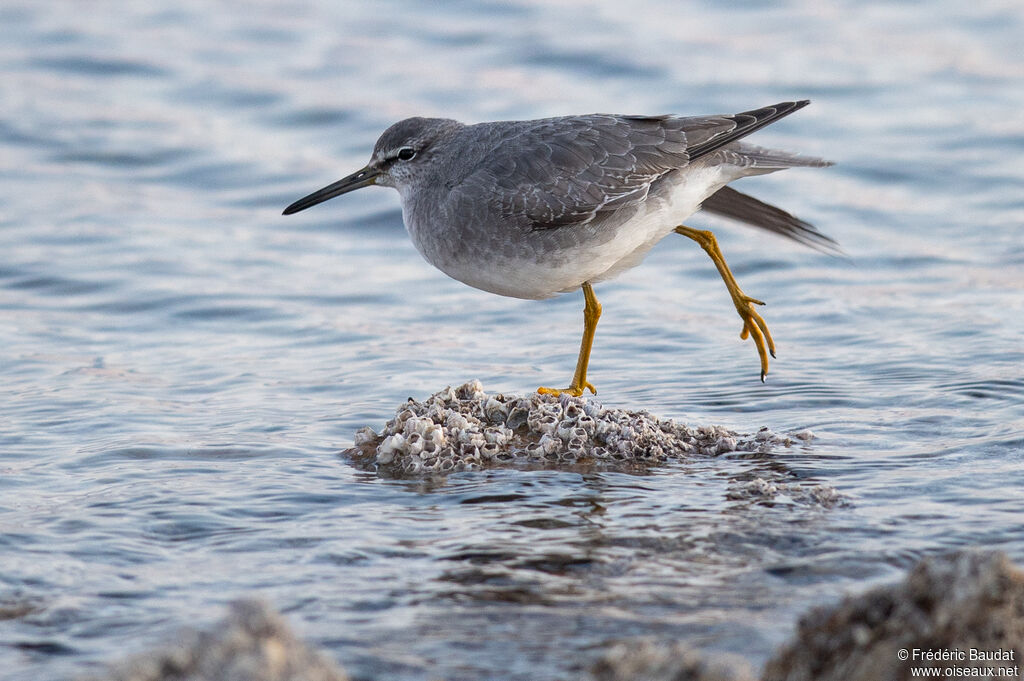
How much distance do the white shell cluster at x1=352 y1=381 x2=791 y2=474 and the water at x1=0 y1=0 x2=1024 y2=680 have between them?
0.70 feet

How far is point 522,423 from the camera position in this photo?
6840mm

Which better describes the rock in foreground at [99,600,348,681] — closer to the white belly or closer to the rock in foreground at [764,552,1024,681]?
the rock in foreground at [764,552,1024,681]

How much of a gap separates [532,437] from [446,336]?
2.52m

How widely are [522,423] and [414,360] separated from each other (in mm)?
1918

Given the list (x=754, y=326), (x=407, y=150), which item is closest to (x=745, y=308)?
(x=754, y=326)

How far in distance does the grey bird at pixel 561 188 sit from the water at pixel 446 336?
3.30 ft

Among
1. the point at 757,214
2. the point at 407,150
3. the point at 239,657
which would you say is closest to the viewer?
the point at 239,657

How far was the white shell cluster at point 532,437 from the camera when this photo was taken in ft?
21.4

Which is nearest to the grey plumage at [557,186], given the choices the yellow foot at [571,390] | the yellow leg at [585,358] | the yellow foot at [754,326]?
the yellow leg at [585,358]

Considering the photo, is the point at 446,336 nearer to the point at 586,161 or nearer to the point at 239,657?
the point at 586,161

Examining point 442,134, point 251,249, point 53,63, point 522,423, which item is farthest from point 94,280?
point 53,63

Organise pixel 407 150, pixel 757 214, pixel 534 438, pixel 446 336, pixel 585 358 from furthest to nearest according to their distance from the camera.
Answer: pixel 446 336
pixel 757 214
pixel 407 150
pixel 585 358
pixel 534 438

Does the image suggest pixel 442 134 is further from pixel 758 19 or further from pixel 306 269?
pixel 758 19

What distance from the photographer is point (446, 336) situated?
9.13 meters
